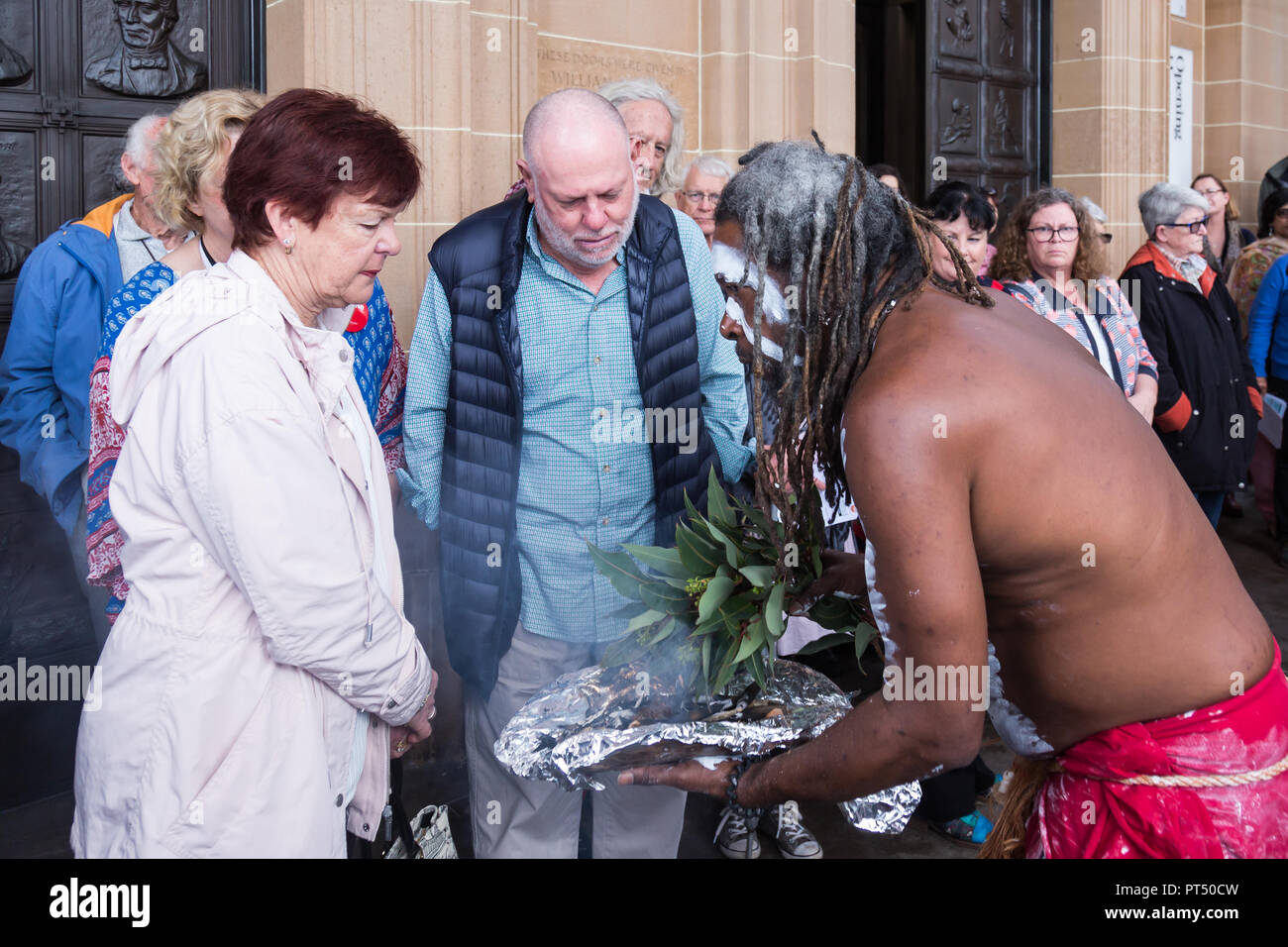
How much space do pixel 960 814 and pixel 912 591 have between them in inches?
111

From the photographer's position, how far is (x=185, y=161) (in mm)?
3096

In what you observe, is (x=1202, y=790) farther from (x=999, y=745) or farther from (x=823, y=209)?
(x=999, y=745)

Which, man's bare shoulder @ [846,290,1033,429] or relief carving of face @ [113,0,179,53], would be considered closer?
man's bare shoulder @ [846,290,1033,429]

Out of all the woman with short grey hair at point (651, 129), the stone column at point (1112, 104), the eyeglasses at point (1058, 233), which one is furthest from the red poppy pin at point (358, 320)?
the stone column at point (1112, 104)

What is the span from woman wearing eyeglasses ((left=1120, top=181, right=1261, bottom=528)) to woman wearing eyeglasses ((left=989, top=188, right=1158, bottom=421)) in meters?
1.06

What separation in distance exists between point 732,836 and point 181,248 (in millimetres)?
2703

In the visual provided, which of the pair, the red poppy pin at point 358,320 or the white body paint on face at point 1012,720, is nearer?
the white body paint on face at point 1012,720

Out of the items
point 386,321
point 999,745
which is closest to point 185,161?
point 386,321

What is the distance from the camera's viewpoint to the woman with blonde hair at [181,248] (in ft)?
9.18

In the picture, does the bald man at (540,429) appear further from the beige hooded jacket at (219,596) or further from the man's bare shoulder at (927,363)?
the man's bare shoulder at (927,363)

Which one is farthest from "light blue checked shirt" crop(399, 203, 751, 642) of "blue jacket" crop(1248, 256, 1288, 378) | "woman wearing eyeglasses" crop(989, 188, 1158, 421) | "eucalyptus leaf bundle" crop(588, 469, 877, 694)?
"blue jacket" crop(1248, 256, 1288, 378)

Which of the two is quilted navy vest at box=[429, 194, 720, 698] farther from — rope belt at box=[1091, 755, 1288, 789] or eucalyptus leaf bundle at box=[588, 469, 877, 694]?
rope belt at box=[1091, 755, 1288, 789]

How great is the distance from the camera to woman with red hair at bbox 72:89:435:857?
2.10 metres
